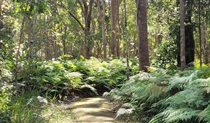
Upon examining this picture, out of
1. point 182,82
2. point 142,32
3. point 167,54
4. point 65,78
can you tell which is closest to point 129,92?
point 182,82

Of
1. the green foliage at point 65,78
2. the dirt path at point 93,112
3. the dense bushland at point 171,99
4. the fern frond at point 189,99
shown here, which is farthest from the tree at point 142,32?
the fern frond at point 189,99

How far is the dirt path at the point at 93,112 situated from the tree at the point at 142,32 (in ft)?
8.27

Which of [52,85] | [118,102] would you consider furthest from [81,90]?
[118,102]

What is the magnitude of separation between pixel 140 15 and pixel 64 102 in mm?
4077

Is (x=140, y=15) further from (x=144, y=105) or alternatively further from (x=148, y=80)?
(x=144, y=105)

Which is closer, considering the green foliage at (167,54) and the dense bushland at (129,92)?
the dense bushland at (129,92)

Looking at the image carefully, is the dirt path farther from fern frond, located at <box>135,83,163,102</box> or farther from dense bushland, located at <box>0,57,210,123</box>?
fern frond, located at <box>135,83,163,102</box>

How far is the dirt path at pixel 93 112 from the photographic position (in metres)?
6.37

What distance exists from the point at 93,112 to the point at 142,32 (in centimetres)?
430

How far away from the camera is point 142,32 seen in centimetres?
1030

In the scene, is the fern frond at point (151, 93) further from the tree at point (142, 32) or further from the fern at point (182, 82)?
the tree at point (142, 32)

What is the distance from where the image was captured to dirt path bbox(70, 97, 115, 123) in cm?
637

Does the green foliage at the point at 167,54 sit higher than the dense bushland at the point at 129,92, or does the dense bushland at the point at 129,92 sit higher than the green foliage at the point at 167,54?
the green foliage at the point at 167,54

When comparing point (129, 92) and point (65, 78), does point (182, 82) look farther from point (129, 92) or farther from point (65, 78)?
point (65, 78)
